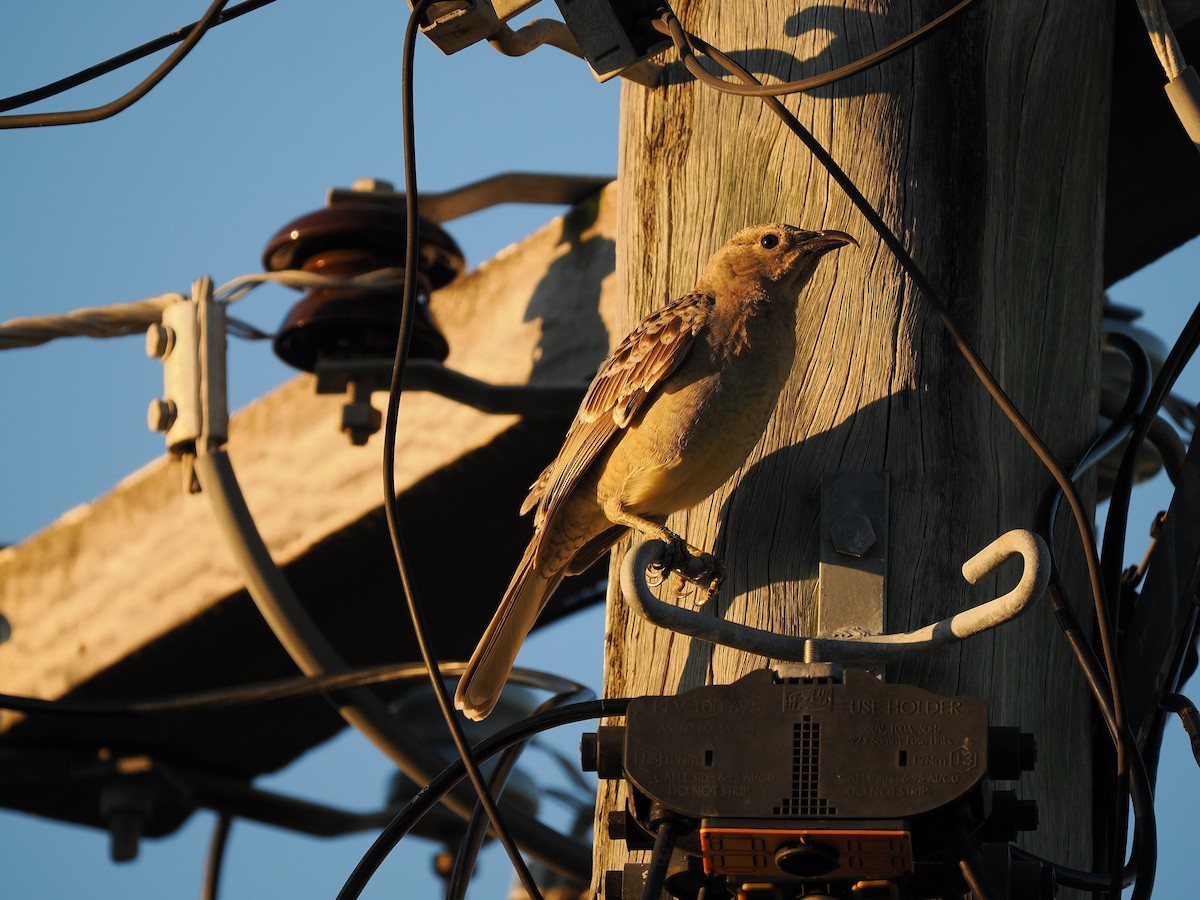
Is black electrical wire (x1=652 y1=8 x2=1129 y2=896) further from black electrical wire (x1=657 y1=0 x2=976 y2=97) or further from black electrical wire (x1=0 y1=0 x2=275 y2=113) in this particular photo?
black electrical wire (x1=0 y1=0 x2=275 y2=113)

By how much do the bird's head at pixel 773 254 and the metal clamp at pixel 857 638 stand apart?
812 millimetres

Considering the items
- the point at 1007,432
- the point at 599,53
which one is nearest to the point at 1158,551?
the point at 1007,432

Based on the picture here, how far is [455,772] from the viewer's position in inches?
131

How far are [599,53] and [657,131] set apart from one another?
0.78ft

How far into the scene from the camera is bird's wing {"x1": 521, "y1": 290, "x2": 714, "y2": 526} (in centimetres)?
364

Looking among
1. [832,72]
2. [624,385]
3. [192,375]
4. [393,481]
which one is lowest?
[393,481]

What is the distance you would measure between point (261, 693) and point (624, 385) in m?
2.10

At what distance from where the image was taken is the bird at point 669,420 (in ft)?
11.5

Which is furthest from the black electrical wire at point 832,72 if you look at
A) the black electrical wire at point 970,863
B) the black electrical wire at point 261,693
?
the black electrical wire at point 261,693

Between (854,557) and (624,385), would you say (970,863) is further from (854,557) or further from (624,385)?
(624,385)

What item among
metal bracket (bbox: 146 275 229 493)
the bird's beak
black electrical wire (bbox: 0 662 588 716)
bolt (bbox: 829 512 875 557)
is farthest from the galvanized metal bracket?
metal bracket (bbox: 146 275 229 493)

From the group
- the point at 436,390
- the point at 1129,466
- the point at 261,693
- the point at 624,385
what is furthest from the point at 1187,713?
the point at 261,693

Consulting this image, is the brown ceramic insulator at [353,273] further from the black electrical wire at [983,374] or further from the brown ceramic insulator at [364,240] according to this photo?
the black electrical wire at [983,374]

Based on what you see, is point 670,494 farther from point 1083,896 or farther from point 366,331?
point 366,331
